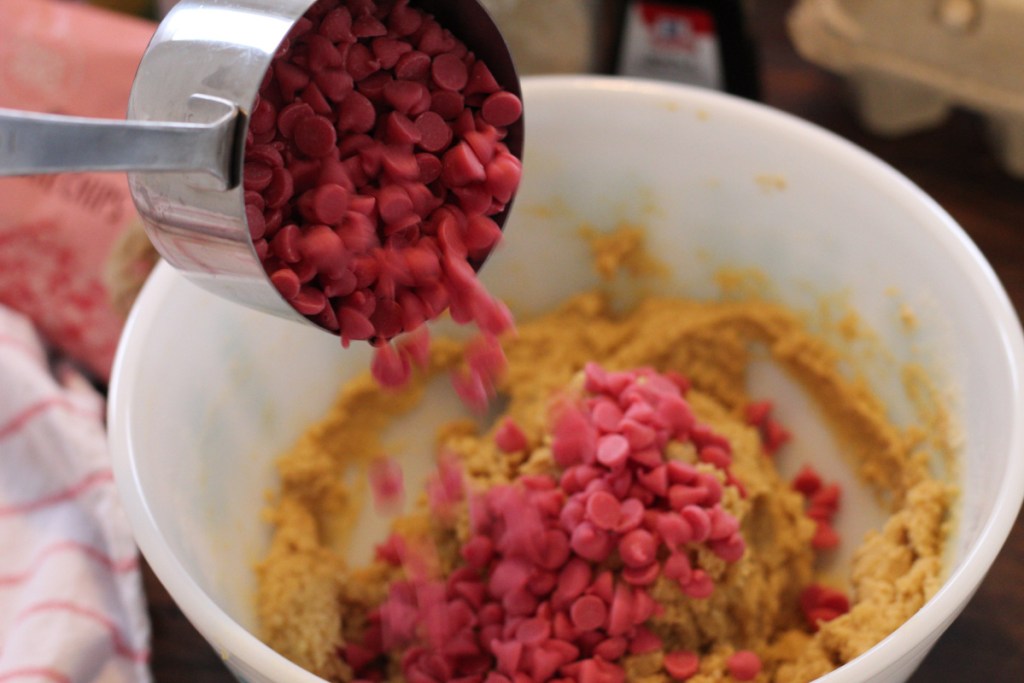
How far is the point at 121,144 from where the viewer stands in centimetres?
55

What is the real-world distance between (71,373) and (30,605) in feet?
0.94

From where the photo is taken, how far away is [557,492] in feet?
2.97

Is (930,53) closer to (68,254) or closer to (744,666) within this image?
(744,666)

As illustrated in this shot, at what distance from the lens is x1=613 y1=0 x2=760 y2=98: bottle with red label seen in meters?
1.26

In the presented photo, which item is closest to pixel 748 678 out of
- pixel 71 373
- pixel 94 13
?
pixel 71 373

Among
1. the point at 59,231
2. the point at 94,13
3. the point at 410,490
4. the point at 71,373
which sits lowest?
the point at 410,490

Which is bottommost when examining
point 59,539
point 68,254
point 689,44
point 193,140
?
point 59,539

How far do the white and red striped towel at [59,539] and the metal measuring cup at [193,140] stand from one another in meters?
0.38

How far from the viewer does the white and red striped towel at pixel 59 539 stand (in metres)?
0.89

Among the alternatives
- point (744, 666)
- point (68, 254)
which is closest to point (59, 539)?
point (68, 254)

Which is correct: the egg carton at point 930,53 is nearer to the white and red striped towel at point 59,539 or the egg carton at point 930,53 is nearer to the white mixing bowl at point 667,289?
the white mixing bowl at point 667,289

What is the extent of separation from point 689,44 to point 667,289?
1.12 ft

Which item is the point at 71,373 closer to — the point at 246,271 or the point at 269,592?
the point at 269,592

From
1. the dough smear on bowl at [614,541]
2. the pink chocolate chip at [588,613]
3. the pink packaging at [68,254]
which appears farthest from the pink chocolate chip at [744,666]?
the pink packaging at [68,254]
